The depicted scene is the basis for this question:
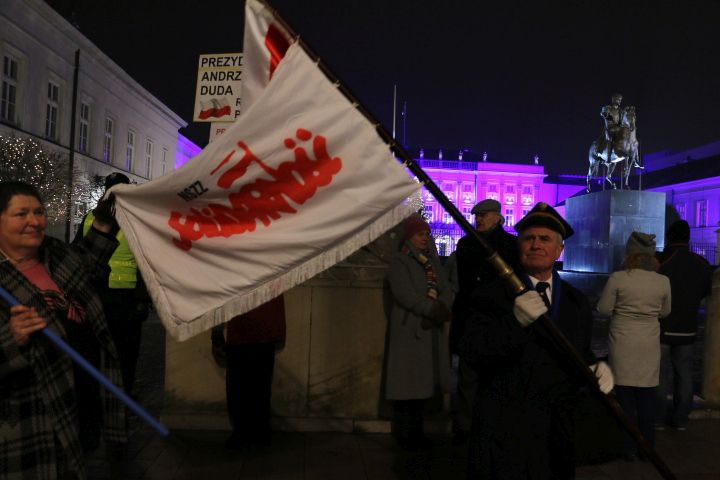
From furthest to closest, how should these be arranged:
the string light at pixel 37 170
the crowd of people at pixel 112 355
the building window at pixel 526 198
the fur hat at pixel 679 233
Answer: the building window at pixel 526 198 < the string light at pixel 37 170 < the fur hat at pixel 679 233 < the crowd of people at pixel 112 355

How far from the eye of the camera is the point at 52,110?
2948 cm

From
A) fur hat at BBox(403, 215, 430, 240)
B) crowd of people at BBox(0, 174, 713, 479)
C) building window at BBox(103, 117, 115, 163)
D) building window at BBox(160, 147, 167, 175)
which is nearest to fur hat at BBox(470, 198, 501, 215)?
fur hat at BBox(403, 215, 430, 240)

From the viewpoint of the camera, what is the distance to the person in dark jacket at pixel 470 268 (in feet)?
16.2

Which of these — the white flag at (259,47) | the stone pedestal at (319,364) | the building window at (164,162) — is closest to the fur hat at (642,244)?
the stone pedestal at (319,364)

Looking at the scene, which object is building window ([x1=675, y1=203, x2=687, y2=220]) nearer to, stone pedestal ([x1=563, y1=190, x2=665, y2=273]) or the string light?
stone pedestal ([x1=563, y1=190, x2=665, y2=273])

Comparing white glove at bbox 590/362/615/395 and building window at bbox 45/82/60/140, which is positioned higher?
building window at bbox 45/82/60/140

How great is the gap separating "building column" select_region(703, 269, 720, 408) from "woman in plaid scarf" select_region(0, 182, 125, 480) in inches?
252

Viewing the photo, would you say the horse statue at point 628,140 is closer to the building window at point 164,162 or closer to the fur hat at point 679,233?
the fur hat at point 679,233

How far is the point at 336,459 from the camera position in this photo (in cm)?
477

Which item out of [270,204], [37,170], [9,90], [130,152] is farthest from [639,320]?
[130,152]

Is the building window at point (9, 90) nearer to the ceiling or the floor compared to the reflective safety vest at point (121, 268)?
nearer to the ceiling

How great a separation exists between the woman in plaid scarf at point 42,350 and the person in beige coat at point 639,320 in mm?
3882

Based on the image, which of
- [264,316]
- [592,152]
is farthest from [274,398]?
[592,152]

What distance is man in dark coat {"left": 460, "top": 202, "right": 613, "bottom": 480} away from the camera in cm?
250
